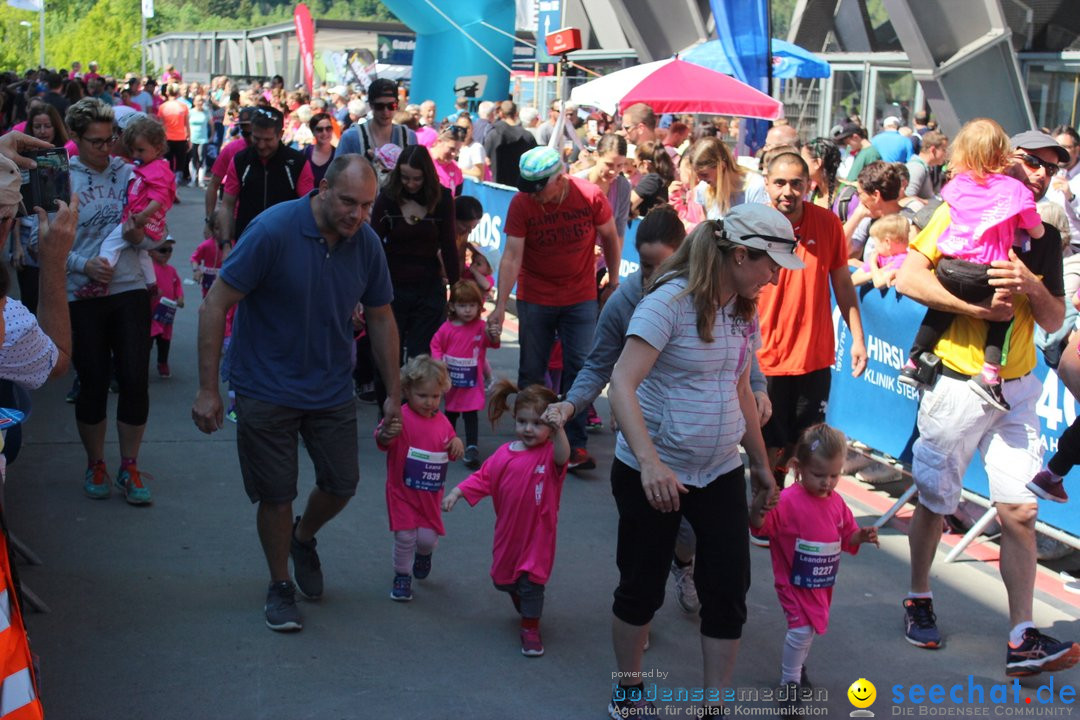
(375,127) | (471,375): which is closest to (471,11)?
(375,127)

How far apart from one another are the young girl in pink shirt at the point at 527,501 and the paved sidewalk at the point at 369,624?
9.2 inches

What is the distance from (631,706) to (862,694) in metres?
0.97

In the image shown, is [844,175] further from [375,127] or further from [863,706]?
[863,706]

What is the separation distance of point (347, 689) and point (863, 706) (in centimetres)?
195

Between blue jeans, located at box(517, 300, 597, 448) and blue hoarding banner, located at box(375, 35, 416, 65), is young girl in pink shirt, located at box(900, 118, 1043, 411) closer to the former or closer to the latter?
blue jeans, located at box(517, 300, 597, 448)

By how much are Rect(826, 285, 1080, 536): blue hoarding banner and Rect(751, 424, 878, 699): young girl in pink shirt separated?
2211 millimetres

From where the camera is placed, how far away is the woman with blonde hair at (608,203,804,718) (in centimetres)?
394

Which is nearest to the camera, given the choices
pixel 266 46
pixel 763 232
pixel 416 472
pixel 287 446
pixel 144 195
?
pixel 763 232

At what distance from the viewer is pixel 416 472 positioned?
535cm

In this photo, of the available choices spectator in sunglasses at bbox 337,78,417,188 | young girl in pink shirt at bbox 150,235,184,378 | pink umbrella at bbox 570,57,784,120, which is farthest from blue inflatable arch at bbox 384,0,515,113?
young girl in pink shirt at bbox 150,235,184,378

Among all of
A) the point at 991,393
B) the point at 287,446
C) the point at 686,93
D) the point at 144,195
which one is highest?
the point at 686,93

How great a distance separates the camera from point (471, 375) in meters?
7.42

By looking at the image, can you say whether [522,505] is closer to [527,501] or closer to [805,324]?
[527,501]

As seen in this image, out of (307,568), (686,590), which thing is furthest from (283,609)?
(686,590)
